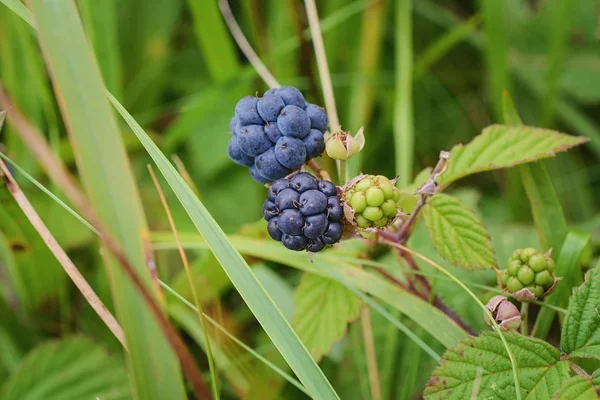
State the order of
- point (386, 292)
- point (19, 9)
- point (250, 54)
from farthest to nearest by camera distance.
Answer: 1. point (250, 54)
2. point (386, 292)
3. point (19, 9)

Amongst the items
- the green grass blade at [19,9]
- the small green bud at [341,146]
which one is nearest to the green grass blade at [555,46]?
the small green bud at [341,146]

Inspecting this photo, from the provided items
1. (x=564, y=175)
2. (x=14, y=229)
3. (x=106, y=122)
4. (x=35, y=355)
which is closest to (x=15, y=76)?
(x=14, y=229)

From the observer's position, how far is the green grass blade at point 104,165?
3.36 ft

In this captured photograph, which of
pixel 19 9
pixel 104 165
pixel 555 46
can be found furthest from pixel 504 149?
pixel 19 9

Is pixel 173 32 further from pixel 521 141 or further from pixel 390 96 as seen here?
pixel 521 141

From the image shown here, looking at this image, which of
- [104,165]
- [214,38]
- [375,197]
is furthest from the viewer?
[214,38]

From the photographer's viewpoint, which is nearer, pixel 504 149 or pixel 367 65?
pixel 504 149

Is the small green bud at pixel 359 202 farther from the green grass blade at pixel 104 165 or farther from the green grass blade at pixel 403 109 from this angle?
the green grass blade at pixel 403 109

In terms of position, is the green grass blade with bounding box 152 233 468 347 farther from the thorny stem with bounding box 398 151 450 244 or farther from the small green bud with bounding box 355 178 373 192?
the small green bud with bounding box 355 178 373 192

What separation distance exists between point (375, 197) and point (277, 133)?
0.27 metres

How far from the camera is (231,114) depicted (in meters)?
2.88

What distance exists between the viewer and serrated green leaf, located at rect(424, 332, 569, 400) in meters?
1.20

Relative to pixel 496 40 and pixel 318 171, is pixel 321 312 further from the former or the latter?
pixel 496 40

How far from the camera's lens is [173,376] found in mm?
1104
